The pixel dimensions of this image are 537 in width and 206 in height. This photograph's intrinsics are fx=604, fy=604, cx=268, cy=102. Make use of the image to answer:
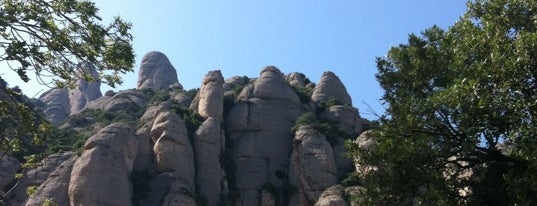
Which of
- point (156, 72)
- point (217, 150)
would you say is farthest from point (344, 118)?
point (156, 72)

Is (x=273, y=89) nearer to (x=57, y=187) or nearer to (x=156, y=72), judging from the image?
(x=57, y=187)

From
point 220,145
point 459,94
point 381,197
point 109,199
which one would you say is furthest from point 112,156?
point 459,94

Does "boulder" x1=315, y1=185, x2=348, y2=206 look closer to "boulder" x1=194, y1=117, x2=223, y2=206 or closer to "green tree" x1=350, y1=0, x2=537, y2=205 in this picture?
"boulder" x1=194, y1=117, x2=223, y2=206

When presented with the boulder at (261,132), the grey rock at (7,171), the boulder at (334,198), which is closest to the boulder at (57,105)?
the boulder at (261,132)

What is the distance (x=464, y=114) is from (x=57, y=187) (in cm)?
3703

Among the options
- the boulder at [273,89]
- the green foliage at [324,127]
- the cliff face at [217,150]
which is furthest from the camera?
the boulder at [273,89]

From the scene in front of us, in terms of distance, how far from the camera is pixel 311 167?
54406mm

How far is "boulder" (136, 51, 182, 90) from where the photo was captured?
11469 cm

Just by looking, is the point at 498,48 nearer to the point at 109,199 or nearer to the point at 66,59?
the point at 66,59

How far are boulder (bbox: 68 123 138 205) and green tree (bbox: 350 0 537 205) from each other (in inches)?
1188

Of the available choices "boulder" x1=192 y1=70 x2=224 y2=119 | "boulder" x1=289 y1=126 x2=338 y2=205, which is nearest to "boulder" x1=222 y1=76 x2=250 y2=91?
"boulder" x1=192 y1=70 x2=224 y2=119

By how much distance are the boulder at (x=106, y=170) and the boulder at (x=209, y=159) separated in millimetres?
6680

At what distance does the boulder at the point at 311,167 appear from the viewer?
53.3m

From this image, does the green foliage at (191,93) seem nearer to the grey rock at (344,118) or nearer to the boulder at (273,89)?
the boulder at (273,89)
